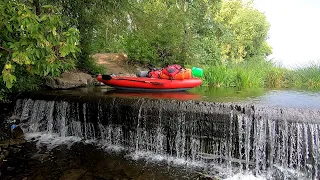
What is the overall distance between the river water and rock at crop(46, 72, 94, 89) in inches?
65.5

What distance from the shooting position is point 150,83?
703 cm

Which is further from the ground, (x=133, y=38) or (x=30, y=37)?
(x=133, y=38)

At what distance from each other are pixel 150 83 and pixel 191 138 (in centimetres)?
236

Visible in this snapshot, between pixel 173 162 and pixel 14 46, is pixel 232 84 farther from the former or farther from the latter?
pixel 14 46

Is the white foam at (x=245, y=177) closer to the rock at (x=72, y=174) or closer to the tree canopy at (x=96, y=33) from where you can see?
the rock at (x=72, y=174)

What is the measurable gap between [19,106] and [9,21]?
13.2 feet

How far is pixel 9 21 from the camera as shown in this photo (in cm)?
356

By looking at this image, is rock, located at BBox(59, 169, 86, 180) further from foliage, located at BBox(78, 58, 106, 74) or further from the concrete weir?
foliage, located at BBox(78, 58, 106, 74)

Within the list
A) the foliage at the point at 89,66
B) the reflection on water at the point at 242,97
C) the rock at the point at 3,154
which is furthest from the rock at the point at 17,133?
the foliage at the point at 89,66

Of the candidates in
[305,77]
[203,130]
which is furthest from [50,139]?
[305,77]

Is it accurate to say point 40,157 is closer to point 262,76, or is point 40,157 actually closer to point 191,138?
point 191,138

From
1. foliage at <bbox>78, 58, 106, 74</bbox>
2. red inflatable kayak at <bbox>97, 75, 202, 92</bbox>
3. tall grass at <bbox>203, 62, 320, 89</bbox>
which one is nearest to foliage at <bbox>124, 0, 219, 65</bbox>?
foliage at <bbox>78, 58, 106, 74</bbox>

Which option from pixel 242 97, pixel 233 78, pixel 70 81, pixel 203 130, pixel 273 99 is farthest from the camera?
pixel 233 78

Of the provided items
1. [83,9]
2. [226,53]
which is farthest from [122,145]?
[226,53]
